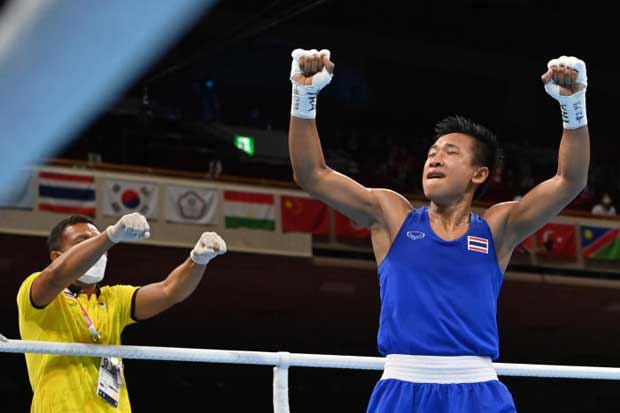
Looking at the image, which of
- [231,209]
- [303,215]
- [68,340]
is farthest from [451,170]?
[303,215]

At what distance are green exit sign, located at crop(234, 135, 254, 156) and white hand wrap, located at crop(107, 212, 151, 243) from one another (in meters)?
10.0

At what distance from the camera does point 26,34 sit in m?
0.23

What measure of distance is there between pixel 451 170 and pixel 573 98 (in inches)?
15.0

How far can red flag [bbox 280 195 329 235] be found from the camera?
32.4 ft

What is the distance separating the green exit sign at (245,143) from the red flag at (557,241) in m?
4.60

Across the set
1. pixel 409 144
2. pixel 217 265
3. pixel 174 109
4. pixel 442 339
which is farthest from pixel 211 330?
pixel 442 339

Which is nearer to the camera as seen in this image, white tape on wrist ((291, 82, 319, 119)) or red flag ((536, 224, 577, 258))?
white tape on wrist ((291, 82, 319, 119))

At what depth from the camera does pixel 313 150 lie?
2088 millimetres

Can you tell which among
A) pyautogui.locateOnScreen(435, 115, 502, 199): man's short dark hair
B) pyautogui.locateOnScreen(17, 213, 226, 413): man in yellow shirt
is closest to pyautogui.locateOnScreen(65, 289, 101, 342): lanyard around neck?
pyautogui.locateOnScreen(17, 213, 226, 413): man in yellow shirt

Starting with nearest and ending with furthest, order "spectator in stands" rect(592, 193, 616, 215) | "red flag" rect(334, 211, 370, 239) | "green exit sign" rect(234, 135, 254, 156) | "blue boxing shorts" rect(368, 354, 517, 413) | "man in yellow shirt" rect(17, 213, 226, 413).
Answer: "blue boxing shorts" rect(368, 354, 517, 413) → "man in yellow shirt" rect(17, 213, 226, 413) → "red flag" rect(334, 211, 370, 239) → "spectator in stands" rect(592, 193, 616, 215) → "green exit sign" rect(234, 135, 254, 156)

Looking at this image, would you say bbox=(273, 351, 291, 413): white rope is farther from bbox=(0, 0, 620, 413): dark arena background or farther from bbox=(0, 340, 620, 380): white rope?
bbox=(0, 0, 620, 413): dark arena background

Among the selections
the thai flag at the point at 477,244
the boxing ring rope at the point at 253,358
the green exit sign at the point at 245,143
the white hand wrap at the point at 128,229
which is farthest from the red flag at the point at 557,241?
the white hand wrap at the point at 128,229

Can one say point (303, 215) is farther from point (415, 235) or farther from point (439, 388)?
point (439, 388)

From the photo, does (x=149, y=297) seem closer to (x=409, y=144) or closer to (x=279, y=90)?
(x=409, y=144)
